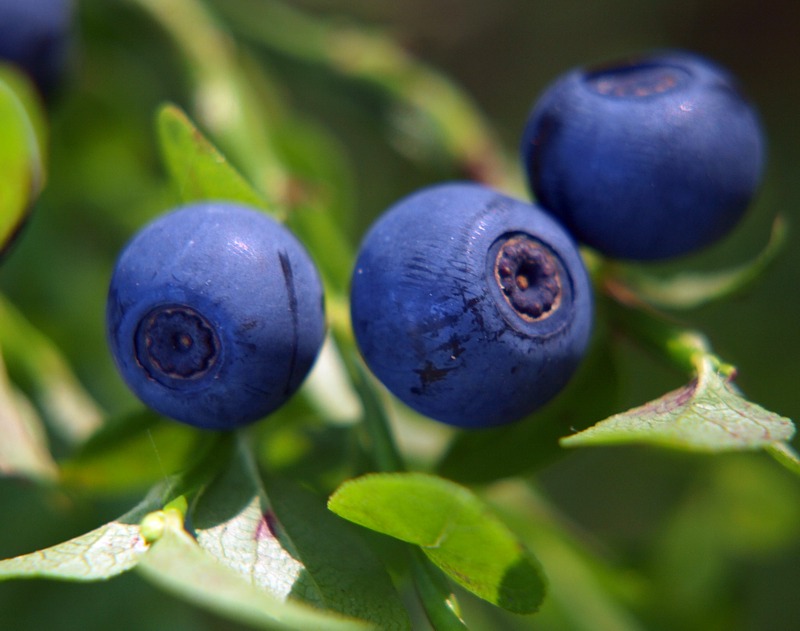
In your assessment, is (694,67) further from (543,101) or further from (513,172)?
(513,172)

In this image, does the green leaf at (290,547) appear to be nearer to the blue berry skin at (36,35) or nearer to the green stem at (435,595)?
the green stem at (435,595)

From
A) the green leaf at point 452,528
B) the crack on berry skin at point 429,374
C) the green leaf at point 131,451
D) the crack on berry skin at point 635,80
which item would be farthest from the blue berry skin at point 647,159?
the green leaf at point 131,451

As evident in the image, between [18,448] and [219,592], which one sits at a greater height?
[219,592]

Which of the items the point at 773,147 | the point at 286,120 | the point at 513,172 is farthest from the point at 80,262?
the point at 773,147

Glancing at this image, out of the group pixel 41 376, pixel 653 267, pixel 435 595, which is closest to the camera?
pixel 435 595

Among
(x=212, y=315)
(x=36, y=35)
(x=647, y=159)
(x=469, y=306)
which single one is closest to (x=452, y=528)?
(x=469, y=306)

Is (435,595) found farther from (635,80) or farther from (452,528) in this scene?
A: (635,80)

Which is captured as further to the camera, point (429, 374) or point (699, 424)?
point (429, 374)
